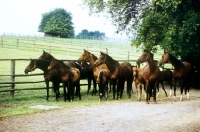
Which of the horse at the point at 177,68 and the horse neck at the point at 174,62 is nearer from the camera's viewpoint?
the horse at the point at 177,68

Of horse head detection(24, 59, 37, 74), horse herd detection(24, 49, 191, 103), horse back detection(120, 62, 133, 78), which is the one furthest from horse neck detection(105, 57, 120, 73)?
horse head detection(24, 59, 37, 74)

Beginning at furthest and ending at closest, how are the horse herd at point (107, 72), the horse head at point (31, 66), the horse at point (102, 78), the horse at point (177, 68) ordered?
the horse at point (177, 68) < the horse at point (102, 78) < the horse head at point (31, 66) < the horse herd at point (107, 72)

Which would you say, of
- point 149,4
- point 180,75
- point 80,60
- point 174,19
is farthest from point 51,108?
point 149,4

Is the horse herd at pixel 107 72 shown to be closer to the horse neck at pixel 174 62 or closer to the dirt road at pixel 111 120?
the horse neck at pixel 174 62

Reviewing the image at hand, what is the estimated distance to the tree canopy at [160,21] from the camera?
17188mm

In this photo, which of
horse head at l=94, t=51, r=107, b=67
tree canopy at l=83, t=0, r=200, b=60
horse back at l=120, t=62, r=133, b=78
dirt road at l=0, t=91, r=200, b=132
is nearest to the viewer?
dirt road at l=0, t=91, r=200, b=132

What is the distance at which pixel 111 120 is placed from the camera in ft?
30.6

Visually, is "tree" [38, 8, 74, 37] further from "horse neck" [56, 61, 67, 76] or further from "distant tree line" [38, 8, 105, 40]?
"horse neck" [56, 61, 67, 76]

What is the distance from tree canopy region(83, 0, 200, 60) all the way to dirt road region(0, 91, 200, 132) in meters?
6.49

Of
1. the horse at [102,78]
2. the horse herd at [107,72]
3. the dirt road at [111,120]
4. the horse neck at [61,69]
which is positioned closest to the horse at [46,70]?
the horse herd at [107,72]

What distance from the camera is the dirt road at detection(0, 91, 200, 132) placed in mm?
8234

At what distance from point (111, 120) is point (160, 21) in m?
11.5

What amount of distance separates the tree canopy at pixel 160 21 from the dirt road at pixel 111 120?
21.3 feet

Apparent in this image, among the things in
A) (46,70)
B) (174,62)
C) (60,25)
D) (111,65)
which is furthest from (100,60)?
(60,25)
